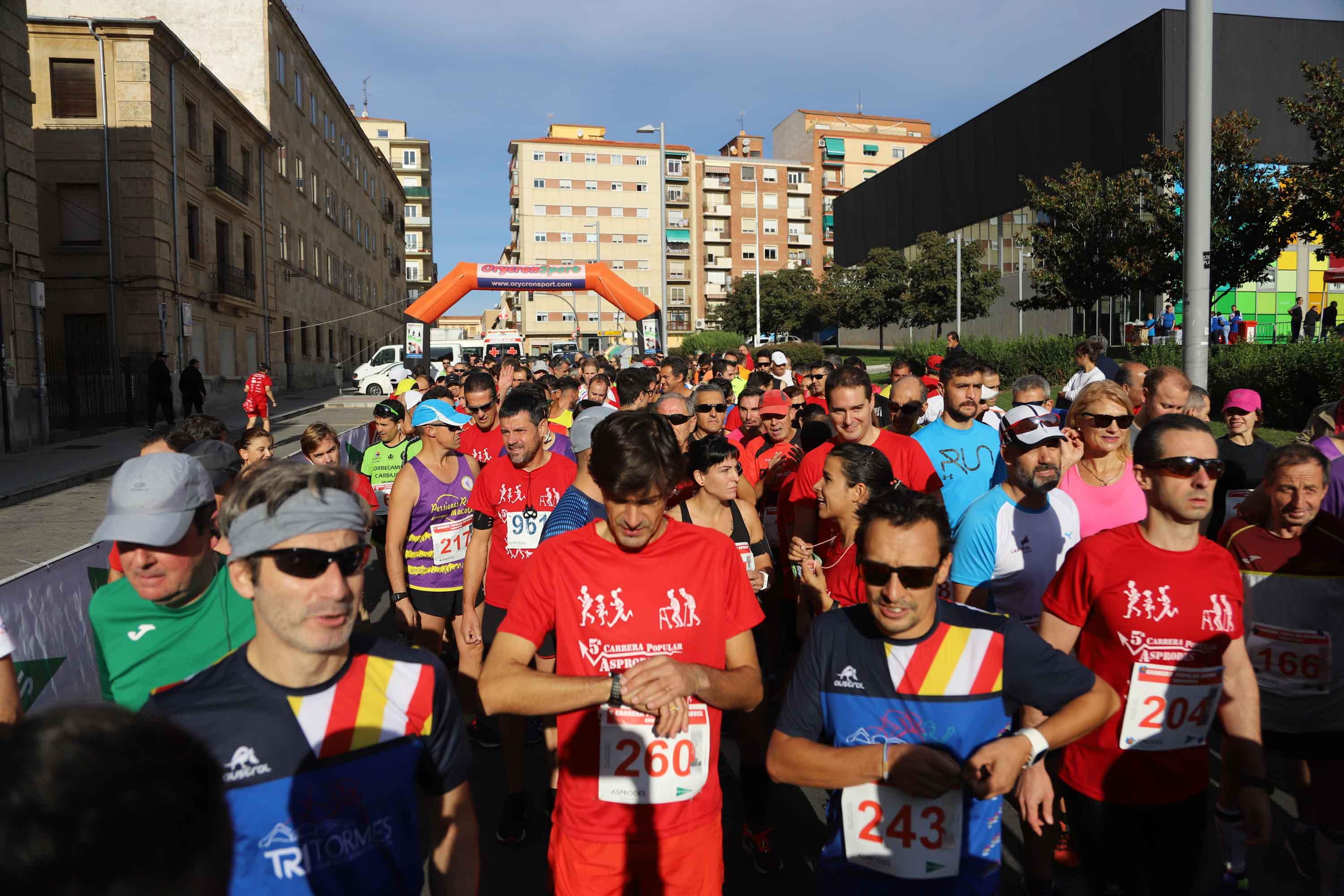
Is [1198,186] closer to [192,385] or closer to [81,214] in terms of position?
[192,385]

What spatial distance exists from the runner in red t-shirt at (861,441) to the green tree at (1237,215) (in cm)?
1862

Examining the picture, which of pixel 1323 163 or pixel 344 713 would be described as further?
pixel 1323 163

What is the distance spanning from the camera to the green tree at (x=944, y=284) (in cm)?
4159

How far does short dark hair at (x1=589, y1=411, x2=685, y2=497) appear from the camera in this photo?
2.77 metres

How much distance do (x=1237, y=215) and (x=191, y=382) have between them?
85.7ft

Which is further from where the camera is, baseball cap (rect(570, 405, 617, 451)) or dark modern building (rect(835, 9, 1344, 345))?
dark modern building (rect(835, 9, 1344, 345))

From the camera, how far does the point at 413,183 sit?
97.8 m

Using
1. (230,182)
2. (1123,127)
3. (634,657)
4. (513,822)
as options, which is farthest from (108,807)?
(1123,127)

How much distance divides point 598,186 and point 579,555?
94.4m

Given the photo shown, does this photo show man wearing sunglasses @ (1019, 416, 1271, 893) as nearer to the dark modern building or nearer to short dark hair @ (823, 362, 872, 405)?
short dark hair @ (823, 362, 872, 405)

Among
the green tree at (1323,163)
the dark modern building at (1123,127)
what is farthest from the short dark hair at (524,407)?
the dark modern building at (1123,127)

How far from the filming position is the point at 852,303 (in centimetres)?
4662

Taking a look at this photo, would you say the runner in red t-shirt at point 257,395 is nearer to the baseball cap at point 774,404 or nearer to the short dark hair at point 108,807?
the baseball cap at point 774,404

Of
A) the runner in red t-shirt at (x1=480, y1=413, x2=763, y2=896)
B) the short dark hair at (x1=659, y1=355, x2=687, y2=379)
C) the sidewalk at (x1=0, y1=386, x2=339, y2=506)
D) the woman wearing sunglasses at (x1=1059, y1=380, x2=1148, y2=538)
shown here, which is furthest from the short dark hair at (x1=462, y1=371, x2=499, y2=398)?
the sidewalk at (x1=0, y1=386, x2=339, y2=506)
